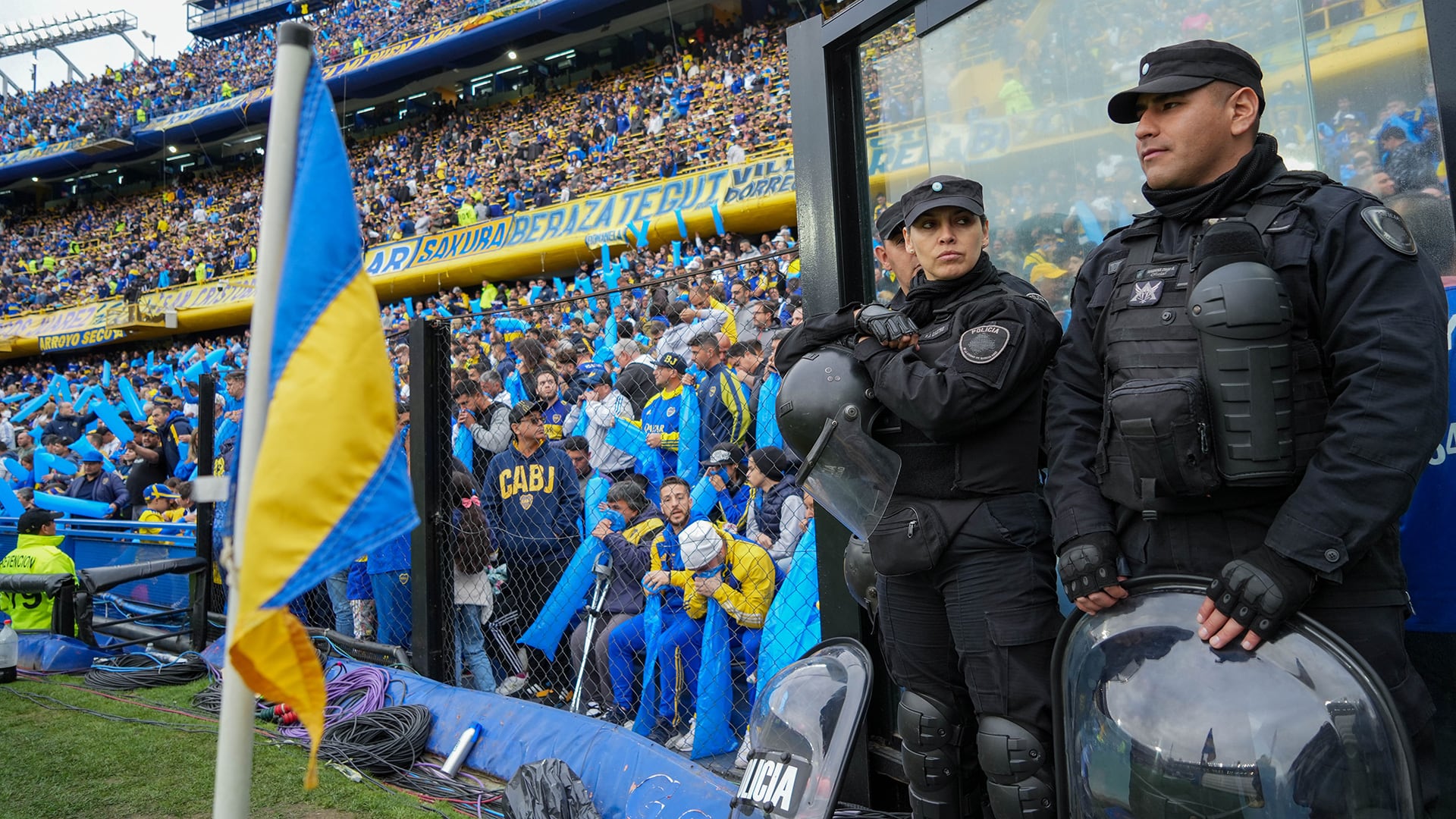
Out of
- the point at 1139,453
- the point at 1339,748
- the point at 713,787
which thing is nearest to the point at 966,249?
the point at 1139,453

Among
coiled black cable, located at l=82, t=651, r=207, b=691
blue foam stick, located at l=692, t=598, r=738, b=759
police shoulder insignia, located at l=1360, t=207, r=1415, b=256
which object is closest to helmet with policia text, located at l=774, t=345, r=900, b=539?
police shoulder insignia, located at l=1360, t=207, r=1415, b=256

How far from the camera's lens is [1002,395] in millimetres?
2271

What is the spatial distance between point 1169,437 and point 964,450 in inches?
25.4

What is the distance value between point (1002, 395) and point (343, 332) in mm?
1483

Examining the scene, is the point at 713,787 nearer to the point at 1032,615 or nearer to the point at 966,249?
the point at 1032,615

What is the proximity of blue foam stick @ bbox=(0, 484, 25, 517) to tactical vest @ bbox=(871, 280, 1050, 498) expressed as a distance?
11.4 metres

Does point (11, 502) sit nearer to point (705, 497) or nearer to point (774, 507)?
point (705, 497)

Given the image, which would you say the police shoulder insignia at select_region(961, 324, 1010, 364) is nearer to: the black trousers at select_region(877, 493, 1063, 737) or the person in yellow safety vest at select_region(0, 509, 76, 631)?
the black trousers at select_region(877, 493, 1063, 737)

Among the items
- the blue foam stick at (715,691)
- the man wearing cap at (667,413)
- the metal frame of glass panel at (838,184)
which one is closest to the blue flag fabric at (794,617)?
the blue foam stick at (715,691)

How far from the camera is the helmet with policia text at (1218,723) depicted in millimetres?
1606

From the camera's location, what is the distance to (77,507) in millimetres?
9648

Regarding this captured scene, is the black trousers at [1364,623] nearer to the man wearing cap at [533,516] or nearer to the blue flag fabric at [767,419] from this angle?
the blue flag fabric at [767,419]

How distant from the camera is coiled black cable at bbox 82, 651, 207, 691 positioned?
229 inches

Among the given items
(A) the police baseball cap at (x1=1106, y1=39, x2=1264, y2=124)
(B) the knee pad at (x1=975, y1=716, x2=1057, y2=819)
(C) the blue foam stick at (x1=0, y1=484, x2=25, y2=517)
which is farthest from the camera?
(C) the blue foam stick at (x1=0, y1=484, x2=25, y2=517)
